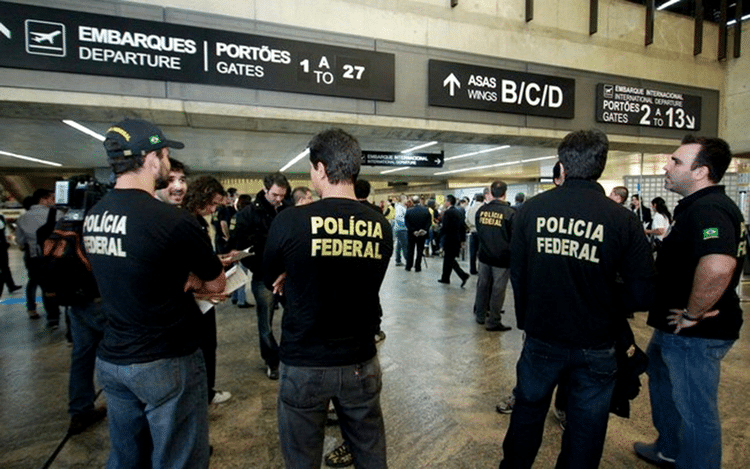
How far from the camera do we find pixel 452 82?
199 inches

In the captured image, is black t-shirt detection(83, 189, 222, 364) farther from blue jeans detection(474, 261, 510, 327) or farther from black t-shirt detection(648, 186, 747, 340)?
blue jeans detection(474, 261, 510, 327)

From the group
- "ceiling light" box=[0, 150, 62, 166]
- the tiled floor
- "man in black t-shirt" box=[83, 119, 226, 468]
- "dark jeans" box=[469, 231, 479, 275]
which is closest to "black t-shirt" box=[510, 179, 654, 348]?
the tiled floor

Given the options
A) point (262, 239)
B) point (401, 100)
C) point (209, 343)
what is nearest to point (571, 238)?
point (209, 343)

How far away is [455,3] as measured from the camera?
5070mm

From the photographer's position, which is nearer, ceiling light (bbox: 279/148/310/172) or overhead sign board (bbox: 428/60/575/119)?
overhead sign board (bbox: 428/60/575/119)

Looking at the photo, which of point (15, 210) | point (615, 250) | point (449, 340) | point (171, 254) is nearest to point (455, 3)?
point (449, 340)

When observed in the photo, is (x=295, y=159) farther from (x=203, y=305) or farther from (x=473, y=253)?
(x=203, y=305)

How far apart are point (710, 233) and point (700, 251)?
9cm

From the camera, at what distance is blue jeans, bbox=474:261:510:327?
4.46 m

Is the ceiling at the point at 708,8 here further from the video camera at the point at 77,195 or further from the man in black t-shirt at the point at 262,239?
the video camera at the point at 77,195

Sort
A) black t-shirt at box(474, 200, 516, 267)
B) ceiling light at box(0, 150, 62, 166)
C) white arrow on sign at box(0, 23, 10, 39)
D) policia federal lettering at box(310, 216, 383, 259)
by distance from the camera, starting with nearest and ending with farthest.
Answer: policia federal lettering at box(310, 216, 383, 259) → white arrow on sign at box(0, 23, 10, 39) → black t-shirt at box(474, 200, 516, 267) → ceiling light at box(0, 150, 62, 166)

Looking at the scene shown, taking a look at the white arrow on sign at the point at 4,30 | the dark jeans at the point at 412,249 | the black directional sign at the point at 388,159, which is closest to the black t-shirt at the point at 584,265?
the white arrow on sign at the point at 4,30

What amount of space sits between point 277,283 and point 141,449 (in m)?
0.79

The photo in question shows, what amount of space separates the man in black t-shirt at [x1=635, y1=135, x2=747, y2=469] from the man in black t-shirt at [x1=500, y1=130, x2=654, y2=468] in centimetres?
40
